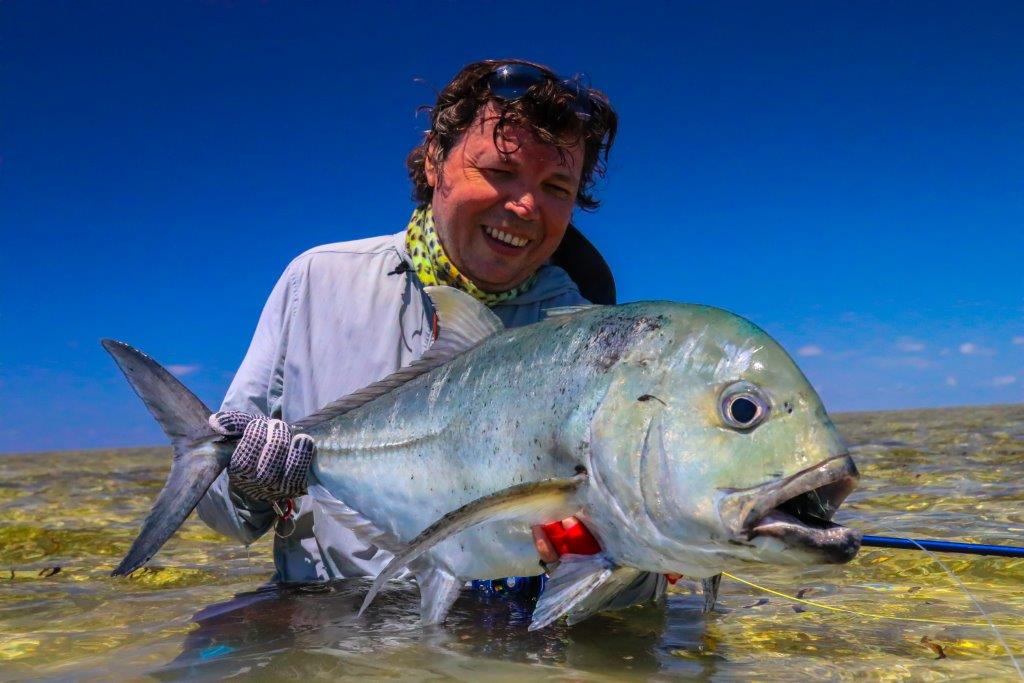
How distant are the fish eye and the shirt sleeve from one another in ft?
6.95

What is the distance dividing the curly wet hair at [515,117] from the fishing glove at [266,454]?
1.51 meters

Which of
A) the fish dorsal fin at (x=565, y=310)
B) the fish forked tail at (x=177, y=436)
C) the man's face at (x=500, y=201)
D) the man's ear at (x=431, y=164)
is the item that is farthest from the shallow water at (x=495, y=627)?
the man's ear at (x=431, y=164)

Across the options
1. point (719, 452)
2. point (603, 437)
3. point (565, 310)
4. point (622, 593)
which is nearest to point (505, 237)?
point (565, 310)

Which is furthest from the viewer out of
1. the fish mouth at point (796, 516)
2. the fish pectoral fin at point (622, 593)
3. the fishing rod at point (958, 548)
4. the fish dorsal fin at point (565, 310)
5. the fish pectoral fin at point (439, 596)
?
the fishing rod at point (958, 548)

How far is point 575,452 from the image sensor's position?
7.16 feet

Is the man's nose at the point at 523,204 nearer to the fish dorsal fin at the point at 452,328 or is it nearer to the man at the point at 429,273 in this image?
the man at the point at 429,273

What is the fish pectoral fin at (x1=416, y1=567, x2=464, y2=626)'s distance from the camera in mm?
2639

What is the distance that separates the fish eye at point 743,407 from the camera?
1.91 meters

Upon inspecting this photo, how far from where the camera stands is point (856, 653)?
8.43 ft

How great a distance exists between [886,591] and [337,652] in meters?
2.33

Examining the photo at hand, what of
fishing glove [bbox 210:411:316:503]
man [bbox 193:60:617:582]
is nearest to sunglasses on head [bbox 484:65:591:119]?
man [bbox 193:60:617:582]

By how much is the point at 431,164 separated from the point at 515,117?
55cm

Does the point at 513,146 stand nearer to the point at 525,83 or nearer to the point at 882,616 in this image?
the point at 525,83

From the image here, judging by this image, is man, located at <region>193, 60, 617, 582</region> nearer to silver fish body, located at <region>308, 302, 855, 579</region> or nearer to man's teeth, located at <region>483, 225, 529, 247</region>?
man's teeth, located at <region>483, 225, 529, 247</region>
